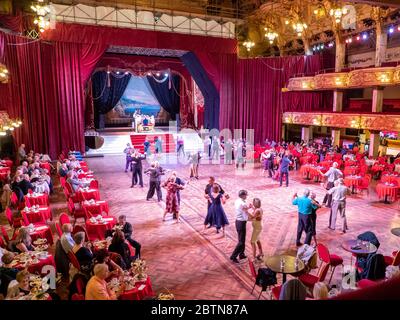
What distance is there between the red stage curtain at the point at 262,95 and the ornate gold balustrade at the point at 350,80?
1.02 meters

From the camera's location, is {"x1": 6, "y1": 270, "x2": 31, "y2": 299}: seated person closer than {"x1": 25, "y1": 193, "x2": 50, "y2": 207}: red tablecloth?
Yes

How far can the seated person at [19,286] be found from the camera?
4.14 m

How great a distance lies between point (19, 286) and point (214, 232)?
4.64 metres

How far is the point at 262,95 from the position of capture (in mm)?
21734

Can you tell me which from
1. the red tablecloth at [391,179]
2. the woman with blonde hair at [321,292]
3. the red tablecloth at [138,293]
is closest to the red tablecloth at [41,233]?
the red tablecloth at [138,293]

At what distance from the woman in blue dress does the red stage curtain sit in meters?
13.4

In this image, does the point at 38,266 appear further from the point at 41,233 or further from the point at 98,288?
the point at 98,288

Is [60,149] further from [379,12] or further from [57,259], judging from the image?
[379,12]

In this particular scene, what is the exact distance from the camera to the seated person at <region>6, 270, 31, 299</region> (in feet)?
13.6

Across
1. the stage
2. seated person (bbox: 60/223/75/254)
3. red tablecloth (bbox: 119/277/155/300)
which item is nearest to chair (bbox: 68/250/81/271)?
seated person (bbox: 60/223/75/254)

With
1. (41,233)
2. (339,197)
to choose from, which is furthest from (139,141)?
(339,197)

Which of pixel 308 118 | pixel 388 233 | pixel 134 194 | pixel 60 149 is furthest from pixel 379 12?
pixel 60 149

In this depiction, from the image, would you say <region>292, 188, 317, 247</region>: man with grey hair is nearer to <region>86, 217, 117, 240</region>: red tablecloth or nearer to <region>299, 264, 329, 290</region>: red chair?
<region>299, 264, 329, 290</region>: red chair
